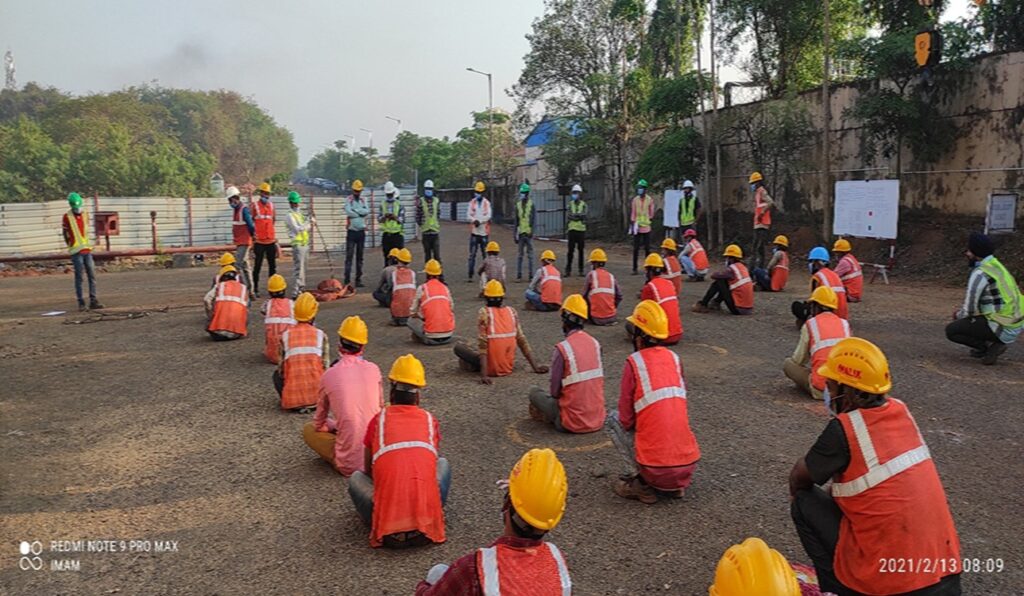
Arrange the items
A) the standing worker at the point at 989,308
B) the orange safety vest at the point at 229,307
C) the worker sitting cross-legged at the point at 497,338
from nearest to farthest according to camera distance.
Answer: the worker sitting cross-legged at the point at 497,338, the standing worker at the point at 989,308, the orange safety vest at the point at 229,307

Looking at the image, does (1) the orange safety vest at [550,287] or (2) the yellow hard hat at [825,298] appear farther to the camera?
(1) the orange safety vest at [550,287]

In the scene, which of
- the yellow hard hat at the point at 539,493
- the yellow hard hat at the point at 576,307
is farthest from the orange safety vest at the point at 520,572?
the yellow hard hat at the point at 576,307

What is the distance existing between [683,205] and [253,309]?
358 inches

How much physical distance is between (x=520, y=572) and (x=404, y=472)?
1.41 m

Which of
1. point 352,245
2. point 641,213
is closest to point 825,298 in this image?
point 641,213

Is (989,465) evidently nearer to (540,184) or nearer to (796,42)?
(796,42)

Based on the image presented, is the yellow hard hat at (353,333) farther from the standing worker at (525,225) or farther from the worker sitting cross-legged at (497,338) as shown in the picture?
the standing worker at (525,225)

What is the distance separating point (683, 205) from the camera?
15039 millimetres

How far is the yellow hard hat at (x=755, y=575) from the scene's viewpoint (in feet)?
5.75

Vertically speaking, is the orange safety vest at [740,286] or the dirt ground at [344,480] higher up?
the orange safety vest at [740,286]

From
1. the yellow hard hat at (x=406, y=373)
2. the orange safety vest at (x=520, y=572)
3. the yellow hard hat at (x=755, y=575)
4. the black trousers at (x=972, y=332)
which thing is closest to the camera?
the yellow hard hat at (x=755, y=575)

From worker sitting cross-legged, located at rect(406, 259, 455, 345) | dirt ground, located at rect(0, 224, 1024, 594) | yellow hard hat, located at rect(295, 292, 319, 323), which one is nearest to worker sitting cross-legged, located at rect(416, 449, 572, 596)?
dirt ground, located at rect(0, 224, 1024, 594)

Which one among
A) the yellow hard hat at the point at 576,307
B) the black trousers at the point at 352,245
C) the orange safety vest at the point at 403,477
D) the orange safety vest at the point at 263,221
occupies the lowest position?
the orange safety vest at the point at 403,477

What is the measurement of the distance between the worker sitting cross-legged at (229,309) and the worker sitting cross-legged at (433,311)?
2.37 m
